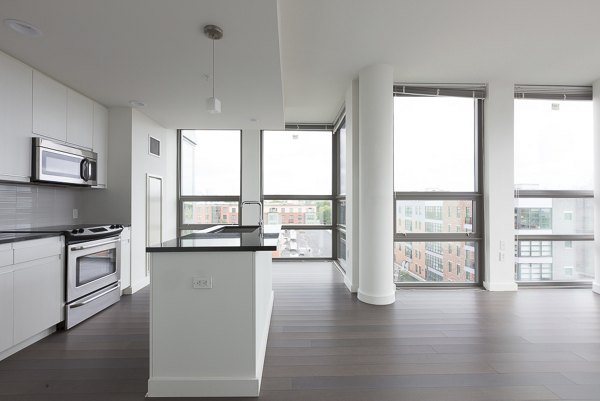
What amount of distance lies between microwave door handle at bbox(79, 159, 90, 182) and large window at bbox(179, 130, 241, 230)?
2.36m

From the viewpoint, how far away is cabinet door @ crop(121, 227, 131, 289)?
12.9ft

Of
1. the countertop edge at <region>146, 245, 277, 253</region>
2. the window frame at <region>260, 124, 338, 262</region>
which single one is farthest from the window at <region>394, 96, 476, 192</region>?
the countertop edge at <region>146, 245, 277, 253</region>

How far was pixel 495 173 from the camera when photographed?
4.34m

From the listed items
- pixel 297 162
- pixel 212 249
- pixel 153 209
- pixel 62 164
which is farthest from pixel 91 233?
pixel 297 162

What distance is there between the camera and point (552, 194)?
4.58 m

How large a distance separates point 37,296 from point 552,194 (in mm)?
6327

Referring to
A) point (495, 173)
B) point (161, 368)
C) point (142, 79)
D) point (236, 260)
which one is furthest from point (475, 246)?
point (142, 79)

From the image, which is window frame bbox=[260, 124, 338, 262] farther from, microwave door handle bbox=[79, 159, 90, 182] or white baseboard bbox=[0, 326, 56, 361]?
white baseboard bbox=[0, 326, 56, 361]

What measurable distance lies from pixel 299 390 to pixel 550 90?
17.3ft

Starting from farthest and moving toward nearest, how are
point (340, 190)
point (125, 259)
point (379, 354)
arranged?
1. point (340, 190)
2. point (125, 259)
3. point (379, 354)

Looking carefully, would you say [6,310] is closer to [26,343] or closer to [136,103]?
[26,343]

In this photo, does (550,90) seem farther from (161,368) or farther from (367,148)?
(161,368)

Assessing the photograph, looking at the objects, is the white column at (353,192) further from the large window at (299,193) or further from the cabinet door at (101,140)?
the cabinet door at (101,140)

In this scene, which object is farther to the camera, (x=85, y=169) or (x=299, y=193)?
(x=299, y=193)
